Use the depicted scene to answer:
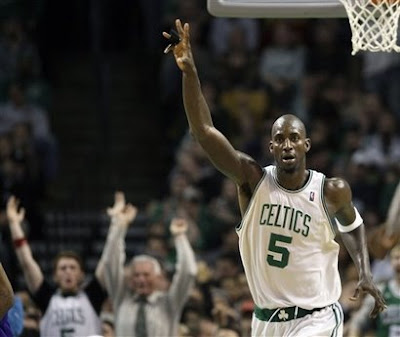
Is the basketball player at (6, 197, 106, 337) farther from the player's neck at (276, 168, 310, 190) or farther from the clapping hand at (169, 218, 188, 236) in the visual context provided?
the player's neck at (276, 168, 310, 190)

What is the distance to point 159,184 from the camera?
17.4 meters

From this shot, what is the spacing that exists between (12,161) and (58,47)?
325cm

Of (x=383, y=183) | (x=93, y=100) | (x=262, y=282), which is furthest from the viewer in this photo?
(x=93, y=100)

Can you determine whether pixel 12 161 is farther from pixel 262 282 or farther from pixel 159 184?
pixel 262 282

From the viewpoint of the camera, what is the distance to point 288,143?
30.7ft

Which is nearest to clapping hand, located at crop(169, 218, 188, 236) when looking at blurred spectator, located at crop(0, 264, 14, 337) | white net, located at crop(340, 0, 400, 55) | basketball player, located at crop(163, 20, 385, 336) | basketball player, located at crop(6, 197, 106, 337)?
basketball player, located at crop(6, 197, 106, 337)

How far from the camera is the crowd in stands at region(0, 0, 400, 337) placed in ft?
50.9

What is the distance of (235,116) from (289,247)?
773 centimetres

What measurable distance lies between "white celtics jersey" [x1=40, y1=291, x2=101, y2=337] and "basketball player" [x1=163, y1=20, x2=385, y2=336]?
2.88 metres

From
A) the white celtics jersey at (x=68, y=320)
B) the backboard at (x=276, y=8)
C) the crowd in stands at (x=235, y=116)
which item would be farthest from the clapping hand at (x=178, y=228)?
the backboard at (x=276, y=8)

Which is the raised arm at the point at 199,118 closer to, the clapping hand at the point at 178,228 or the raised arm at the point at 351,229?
the raised arm at the point at 351,229

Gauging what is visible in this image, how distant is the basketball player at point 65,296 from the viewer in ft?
39.6

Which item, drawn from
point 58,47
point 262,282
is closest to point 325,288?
point 262,282

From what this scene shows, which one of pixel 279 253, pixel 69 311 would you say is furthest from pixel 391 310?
pixel 279 253
